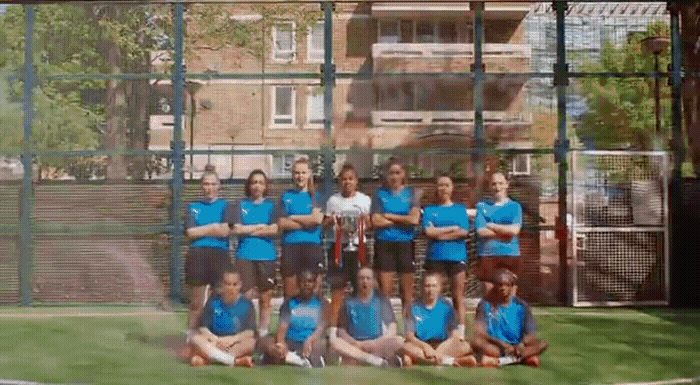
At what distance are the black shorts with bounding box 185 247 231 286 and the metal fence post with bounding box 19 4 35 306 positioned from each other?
553 millimetres

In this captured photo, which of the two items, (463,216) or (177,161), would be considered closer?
(463,216)

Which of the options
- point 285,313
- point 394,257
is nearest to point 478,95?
point 394,257

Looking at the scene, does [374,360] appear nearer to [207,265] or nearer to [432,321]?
[432,321]

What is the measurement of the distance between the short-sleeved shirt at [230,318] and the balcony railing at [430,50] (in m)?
0.87

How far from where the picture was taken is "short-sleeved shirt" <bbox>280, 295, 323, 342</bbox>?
237 centimetres

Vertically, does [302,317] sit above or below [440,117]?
below

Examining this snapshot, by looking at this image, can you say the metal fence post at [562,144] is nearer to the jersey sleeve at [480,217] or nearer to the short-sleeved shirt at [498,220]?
the short-sleeved shirt at [498,220]

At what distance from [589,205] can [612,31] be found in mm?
576

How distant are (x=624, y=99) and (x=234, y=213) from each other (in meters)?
1.31

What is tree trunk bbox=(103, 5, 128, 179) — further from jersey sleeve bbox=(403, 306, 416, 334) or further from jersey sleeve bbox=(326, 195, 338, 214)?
jersey sleeve bbox=(403, 306, 416, 334)

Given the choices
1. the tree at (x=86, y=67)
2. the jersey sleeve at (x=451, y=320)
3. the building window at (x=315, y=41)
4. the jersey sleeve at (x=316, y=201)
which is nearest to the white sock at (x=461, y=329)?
the jersey sleeve at (x=451, y=320)

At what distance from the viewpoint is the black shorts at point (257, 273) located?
2428 millimetres

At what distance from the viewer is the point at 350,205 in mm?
2414

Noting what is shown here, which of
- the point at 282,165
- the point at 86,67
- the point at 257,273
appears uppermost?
the point at 86,67
